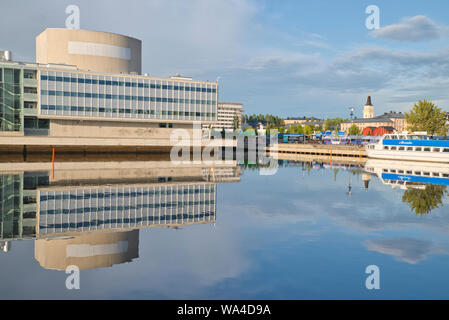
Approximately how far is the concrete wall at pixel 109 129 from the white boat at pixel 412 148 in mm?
48395

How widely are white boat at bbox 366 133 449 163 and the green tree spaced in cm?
4150

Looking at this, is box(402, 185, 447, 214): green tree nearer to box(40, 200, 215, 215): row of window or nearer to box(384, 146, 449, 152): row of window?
box(40, 200, 215, 215): row of window

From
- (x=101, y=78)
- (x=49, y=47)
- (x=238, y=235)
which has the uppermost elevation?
(x=49, y=47)

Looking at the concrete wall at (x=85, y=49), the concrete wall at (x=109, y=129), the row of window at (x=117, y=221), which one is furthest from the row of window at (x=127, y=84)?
the row of window at (x=117, y=221)

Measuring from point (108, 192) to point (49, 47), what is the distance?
79354 millimetres

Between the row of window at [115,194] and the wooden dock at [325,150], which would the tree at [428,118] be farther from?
the row of window at [115,194]

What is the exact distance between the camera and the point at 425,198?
32.1 metres

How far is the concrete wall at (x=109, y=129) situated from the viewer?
93.1 metres

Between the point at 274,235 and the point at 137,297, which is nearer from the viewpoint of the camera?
the point at 137,297

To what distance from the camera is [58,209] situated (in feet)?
80.6

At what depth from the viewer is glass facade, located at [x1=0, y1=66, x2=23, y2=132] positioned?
86625 millimetres
